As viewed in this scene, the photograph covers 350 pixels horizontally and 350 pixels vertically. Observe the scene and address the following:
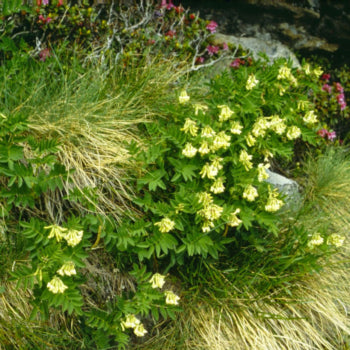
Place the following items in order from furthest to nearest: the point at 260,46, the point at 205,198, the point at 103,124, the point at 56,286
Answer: the point at 260,46, the point at 103,124, the point at 205,198, the point at 56,286

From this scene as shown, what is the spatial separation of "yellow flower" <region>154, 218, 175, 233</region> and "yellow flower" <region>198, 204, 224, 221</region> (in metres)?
0.14

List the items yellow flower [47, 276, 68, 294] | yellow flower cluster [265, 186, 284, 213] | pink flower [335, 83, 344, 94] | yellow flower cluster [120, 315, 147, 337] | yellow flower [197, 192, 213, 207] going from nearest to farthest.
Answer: yellow flower [47, 276, 68, 294] < yellow flower cluster [120, 315, 147, 337] < yellow flower [197, 192, 213, 207] < yellow flower cluster [265, 186, 284, 213] < pink flower [335, 83, 344, 94]

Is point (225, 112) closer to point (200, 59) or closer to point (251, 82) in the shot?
point (251, 82)

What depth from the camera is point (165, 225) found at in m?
2.28

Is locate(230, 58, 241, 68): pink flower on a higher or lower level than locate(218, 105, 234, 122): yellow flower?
lower

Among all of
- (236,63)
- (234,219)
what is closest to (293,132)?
(234,219)

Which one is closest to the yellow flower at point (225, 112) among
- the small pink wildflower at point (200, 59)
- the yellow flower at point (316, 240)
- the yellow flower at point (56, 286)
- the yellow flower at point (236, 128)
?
the yellow flower at point (236, 128)

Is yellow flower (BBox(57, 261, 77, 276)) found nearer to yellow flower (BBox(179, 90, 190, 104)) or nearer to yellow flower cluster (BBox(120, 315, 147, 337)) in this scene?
yellow flower cluster (BBox(120, 315, 147, 337))

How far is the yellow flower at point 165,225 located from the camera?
2277 millimetres

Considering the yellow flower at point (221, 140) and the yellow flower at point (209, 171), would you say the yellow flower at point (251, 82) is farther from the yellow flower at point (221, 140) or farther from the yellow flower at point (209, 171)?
the yellow flower at point (209, 171)

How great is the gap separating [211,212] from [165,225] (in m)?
0.21

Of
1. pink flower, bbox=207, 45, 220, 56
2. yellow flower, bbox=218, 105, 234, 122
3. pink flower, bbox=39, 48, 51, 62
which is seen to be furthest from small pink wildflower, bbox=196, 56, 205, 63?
yellow flower, bbox=218, 105, 234, 122

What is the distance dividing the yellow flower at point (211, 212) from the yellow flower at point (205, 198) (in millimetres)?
23

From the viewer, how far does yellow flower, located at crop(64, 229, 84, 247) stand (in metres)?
2.09
